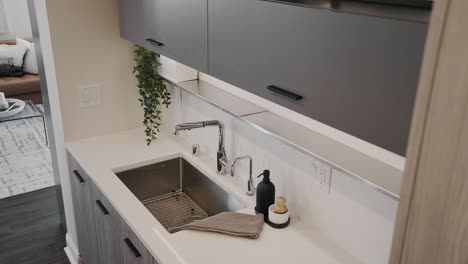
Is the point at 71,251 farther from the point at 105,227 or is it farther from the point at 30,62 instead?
the point at 30,62

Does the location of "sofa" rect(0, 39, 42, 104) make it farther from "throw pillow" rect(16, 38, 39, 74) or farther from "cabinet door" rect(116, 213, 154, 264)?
"cabinet door" rect(116, 213, 154, 264)

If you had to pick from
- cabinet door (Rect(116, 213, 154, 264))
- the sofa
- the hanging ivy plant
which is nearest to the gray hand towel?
cabinet door (Rect(116, 213, 154, 264))

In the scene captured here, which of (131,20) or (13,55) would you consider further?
(13,55)

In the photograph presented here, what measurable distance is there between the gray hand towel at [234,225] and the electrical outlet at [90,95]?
110 cm

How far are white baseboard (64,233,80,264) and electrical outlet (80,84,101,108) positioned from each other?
39.1 inches

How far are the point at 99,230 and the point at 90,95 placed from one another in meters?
0.75

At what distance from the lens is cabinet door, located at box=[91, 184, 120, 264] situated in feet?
6.66

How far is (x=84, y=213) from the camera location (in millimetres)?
2469

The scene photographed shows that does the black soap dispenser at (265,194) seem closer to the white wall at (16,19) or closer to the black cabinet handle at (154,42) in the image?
the black cabinet handle at (154,42)

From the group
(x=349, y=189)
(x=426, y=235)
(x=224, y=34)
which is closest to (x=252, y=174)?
(x=349, y=189)

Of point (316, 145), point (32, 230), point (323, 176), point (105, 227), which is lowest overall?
point (32, 230)

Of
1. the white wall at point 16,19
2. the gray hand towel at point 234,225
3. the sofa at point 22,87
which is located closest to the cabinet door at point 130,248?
the gray hand towel at point 234,225

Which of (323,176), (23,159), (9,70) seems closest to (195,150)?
(323,176)

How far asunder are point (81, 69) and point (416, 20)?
6.33 ft
